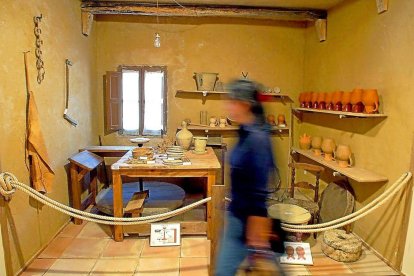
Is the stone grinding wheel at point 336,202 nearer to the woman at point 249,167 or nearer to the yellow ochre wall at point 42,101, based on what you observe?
the woman at point 249,167

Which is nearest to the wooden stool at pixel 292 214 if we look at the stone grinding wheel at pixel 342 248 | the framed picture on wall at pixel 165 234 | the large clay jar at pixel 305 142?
the stone grinding wheel at pixel 342 248

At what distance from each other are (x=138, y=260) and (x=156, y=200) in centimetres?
90

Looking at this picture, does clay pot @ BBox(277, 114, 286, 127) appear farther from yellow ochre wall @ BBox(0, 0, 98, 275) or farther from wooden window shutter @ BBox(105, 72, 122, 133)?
yellow ochre wall @ BBox(0, 0, 98, 275)

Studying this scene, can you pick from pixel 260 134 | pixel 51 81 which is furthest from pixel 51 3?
pixel 260 134

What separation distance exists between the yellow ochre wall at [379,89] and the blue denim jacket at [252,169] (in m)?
1.73

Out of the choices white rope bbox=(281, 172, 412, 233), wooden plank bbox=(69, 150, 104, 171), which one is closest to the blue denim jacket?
white rope bbox=(281, 172, 412, 233)

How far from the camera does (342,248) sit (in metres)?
2.82

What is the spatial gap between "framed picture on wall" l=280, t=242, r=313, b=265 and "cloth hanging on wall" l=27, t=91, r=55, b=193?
7.58ft

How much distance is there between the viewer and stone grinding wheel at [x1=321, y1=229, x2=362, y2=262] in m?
2.83

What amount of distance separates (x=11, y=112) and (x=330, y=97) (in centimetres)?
341

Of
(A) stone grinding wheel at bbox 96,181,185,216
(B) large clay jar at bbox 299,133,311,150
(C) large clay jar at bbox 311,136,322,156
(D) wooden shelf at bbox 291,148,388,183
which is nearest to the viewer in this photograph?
(D) wooden shelf at bbox 291,148,388,183

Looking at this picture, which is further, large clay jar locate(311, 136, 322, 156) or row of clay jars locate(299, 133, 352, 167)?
large clay jar locate(311, 136, 322, 156)

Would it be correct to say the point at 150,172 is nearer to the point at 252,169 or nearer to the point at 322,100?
the point at 252,169

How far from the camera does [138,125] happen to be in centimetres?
489
